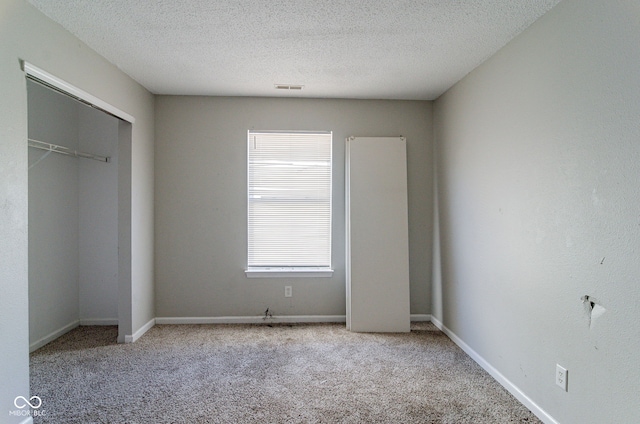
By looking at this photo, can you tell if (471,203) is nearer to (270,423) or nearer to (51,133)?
(270,423)

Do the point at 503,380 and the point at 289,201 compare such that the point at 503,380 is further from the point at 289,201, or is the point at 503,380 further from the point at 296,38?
the point at 296,38

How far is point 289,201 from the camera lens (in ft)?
12.6

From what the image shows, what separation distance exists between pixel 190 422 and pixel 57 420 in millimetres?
809

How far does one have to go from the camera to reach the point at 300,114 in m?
3.78

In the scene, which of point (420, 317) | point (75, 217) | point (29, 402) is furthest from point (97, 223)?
point (420, 317)

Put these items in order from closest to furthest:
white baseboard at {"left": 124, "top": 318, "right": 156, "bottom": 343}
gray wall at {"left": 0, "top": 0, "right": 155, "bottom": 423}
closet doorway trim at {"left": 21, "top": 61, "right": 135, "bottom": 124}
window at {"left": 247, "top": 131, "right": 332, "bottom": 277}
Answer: gray wall at {"left": 0, "top": 0, "right": 155, "bottom": 423}, closet doorway trim at {"left": 21, "top": 61, "right": 135, "bottom": 124}, white baseboard at {"left": 124, "top": 318, "right": 156, "bottom": 343}, window at {"left": 247, "top": 131, "right": 332, "bottom": 277}

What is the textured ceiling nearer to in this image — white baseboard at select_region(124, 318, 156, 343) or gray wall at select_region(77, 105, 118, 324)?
gray wall at select_region(77, 105, 118, 324)

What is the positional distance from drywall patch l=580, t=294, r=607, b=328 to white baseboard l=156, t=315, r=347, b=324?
7.98ft

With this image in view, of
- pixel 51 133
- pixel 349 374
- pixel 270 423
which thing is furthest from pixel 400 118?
pixel 51 133

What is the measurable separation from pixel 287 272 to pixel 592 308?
2688mm

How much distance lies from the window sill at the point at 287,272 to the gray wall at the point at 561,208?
151 centimetres

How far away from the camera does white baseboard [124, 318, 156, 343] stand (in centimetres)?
319

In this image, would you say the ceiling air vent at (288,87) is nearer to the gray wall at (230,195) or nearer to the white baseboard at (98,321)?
the gray wall at (230,195)

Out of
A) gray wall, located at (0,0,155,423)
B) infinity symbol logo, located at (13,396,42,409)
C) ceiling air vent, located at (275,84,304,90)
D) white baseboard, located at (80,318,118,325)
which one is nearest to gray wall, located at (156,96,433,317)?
ceiling air vent, located at (275,84,304,90)
